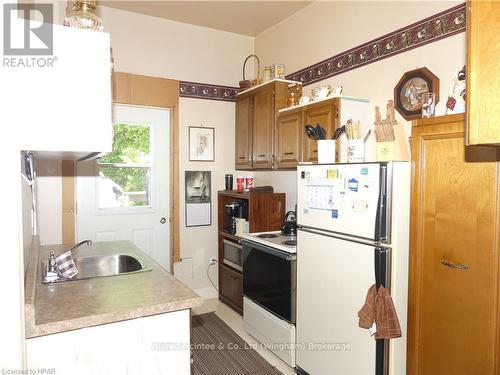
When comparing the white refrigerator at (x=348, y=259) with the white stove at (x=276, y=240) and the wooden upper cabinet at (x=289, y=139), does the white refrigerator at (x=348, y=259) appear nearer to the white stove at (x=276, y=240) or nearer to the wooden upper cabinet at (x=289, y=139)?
the white stove at (x=276, y=240)

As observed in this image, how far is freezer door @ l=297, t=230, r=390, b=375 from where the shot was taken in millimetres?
2029

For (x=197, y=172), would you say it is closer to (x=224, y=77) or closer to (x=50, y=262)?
(x=224, y=77)

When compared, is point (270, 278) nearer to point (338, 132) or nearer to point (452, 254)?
point (338, 132)

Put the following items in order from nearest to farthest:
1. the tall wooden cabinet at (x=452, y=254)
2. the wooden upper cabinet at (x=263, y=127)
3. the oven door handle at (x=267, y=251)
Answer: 1. the tall wooden cabinet at (x=452, y=254)
2. the oven door handle at (x=267, y=251)
3. the wooden upper cabinet at (x=263, y=127)

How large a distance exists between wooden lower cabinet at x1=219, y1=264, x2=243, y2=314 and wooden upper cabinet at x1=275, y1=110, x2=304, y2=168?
1.28 metres

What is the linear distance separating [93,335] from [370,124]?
2267mm

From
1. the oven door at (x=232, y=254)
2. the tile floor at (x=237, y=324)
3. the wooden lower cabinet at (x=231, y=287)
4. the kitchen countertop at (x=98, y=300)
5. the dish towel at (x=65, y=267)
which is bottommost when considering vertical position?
the tile floor at (x=237, y=324)

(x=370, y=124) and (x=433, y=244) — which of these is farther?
(x=370, y=124)

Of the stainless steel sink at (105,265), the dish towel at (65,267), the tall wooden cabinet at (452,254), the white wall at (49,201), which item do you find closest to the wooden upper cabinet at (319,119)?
the tall wooden cabinet at (452,254)

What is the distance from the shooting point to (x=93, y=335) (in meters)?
1.37

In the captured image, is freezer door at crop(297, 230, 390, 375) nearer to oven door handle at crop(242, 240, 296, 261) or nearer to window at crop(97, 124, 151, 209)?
oven door handle at crop(242, 240, 296, 261)

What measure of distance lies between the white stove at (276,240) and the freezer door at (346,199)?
232 millimetres

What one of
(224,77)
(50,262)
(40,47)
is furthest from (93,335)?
(224,77)

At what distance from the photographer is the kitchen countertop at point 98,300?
1.29m
